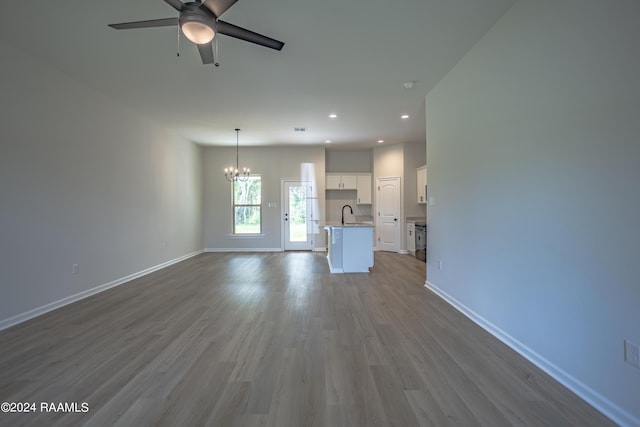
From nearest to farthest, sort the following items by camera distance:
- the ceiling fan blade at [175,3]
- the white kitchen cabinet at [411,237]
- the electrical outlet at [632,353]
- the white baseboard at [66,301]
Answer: the electrical outlet at [632,353] < the ceiling fan blade at [175,3] < the white baseboard at [66,301] < the white kitchen cabinet at [411,237]

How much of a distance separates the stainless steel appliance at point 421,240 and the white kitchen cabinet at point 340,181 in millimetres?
2264

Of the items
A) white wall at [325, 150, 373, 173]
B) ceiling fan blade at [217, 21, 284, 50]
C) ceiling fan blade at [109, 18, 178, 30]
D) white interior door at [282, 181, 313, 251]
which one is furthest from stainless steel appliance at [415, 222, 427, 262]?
ceiling fan blade at [109, 18, 178, 30]

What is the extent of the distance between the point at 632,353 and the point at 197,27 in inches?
130

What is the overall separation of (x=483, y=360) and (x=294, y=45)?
3.35 meters

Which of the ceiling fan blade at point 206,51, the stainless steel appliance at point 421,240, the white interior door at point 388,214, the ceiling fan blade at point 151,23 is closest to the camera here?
the ceiling fan blade at point 151,23

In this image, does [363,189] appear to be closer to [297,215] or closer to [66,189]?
[297,215]

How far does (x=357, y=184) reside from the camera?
26.1 feet

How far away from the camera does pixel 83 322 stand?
2.83 metres

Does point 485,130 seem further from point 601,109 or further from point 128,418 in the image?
point 128,418

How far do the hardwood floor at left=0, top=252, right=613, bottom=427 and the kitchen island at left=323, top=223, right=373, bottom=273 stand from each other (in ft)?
4.75

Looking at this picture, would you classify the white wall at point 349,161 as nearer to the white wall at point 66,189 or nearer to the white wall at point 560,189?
the white wall at point 66,189

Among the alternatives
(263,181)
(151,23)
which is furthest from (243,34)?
(263,181)

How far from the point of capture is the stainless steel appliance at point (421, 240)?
623 cm

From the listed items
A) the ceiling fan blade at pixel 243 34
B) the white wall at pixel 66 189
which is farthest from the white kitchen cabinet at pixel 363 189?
the ceiling fan blade at pixel 243 34
